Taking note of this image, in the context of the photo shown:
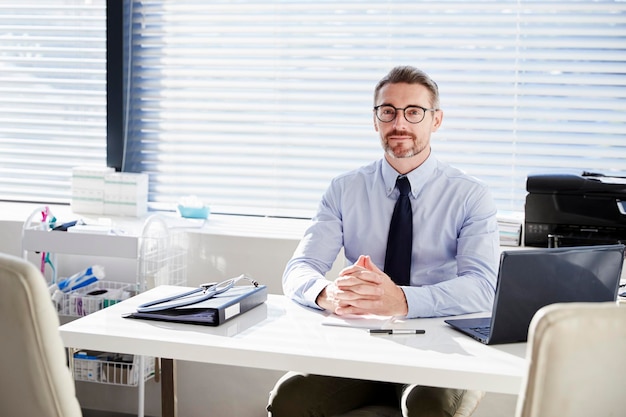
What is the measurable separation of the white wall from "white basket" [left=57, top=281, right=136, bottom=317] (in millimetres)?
186

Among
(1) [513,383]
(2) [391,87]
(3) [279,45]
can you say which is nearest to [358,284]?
(1) [513,383]

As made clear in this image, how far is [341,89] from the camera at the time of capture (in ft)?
11.0

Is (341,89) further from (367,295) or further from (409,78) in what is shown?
(367,295)

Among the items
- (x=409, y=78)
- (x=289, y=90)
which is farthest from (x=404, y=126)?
(x=289, y=90)

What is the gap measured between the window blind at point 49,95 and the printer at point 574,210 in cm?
196

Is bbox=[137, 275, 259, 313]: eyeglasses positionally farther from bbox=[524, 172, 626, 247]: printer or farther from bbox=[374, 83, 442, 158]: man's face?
bbox=[524, 172, 626, 247]: printer

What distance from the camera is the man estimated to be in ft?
6.75

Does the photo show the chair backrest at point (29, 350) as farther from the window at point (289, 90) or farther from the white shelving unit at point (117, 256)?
the window at point (289, 90)

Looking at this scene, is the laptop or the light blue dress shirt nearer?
the laptop

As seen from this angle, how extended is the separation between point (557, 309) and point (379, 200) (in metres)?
1.29

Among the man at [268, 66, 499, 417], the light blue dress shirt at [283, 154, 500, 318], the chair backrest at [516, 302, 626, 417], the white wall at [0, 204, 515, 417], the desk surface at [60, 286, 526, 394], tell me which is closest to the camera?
the chair backrest at [516, 302, 626, 417]

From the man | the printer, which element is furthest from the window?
the man

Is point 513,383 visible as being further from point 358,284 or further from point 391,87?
point 391,87

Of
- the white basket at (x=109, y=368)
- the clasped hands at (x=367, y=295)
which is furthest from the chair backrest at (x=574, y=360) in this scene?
the white basket at (x=109, y=368)
